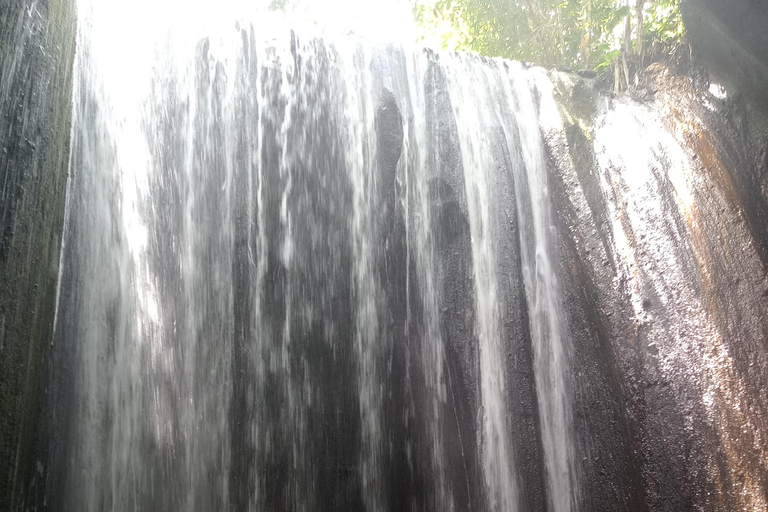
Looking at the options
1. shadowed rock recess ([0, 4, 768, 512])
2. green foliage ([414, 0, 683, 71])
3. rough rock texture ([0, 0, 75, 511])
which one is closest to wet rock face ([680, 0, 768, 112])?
shadowed rock recess ([0, 4, 768, 512])

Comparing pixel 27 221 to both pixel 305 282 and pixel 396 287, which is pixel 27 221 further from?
pixel 396 287

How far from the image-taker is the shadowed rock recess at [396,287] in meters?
3.99

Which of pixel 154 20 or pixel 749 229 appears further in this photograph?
pixel 154 20

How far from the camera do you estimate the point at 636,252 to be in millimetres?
4578

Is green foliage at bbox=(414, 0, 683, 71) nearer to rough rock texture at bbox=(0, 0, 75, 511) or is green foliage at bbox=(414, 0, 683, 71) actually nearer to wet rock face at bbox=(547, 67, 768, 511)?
wet rock face at bbox=(547, 67, 768, 511)

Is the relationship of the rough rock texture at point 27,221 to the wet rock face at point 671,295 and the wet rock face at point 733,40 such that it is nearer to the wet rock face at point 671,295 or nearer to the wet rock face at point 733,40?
the wet rock face at point 671,295

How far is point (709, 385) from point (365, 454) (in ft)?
7.42

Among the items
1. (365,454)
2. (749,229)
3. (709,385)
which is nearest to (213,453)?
(365,454)

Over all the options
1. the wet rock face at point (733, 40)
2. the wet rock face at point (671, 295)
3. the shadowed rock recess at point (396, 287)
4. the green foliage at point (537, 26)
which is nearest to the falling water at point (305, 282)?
the shadowed rock recess at point (396, 287)

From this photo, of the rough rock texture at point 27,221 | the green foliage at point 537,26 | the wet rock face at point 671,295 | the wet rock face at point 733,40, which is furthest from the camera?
the green foliage at point 537,26

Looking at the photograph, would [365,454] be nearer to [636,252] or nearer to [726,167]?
[636,252]

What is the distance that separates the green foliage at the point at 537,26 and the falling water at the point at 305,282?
Answer: 1.81 m

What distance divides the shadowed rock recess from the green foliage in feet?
5.61

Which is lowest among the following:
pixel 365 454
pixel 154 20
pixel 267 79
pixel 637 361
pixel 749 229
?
pixel 365 454
